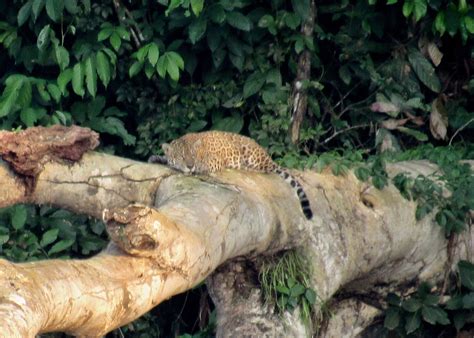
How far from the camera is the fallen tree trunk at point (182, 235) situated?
639 centimetres

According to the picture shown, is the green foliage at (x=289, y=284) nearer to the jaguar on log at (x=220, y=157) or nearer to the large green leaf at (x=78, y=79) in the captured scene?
the jaguar on log at (x=220, y=157)

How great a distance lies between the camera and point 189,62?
10.5 meters

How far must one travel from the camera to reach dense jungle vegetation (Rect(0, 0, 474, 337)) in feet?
32.5

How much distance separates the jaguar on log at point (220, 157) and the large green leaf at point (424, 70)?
7.21ft

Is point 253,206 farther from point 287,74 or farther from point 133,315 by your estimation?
point 287,74

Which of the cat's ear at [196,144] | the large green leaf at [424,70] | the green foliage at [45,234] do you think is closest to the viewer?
the cat's ear at [196,144]

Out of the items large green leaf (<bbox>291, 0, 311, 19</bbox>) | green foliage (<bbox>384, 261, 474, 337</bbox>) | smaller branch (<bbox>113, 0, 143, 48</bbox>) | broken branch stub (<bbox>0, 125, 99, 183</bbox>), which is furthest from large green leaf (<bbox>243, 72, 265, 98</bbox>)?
broken branch stub (<bbox>0, 125, 99, 183</bbox>)

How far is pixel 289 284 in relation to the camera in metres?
8.36

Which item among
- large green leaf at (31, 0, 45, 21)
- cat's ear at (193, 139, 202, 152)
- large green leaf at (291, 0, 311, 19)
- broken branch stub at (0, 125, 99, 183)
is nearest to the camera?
broken branch stub at (0, 125, 99, 183)

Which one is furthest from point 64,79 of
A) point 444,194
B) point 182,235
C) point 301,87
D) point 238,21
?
point 182,235

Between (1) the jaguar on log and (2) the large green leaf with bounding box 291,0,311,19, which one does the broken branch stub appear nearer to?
(1) the jaguar on log

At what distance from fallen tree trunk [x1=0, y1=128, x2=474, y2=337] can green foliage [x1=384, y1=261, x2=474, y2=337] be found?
15cm

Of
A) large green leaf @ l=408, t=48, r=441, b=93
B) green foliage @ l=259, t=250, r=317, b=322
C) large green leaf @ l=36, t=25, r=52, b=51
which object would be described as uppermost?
large green leaf @ l=36, t=25, r=52, b=51

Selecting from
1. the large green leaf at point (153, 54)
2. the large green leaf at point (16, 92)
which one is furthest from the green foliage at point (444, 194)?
the large green leaf at point (16, 92)
